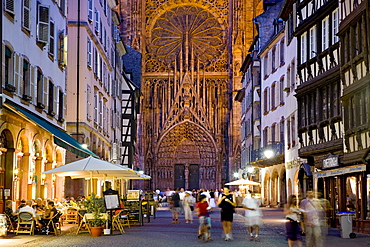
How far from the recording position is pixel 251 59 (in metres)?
53.2

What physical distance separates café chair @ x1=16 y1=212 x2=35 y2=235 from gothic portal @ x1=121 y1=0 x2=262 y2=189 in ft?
162

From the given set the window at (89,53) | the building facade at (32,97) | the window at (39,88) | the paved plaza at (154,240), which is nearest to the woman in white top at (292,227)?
the paved plaza at (154,240)

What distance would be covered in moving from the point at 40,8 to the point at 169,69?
47040mm

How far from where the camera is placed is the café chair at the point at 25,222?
2017 cm

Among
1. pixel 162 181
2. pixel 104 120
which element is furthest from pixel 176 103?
pixel 104 120

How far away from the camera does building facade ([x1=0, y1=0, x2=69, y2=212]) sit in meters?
22.4

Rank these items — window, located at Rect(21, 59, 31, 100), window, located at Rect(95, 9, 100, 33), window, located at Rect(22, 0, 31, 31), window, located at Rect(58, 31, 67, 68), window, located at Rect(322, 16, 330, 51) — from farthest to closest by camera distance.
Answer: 1. window, located at Rect(95, 9, 100, 33)
2. window, located at Rect(58, 31, 67, 68)
3. window, located at Rect(322, 16, 330, 51)
4. window, located at Rect(21, 59, 31, 100)
5. window, located at Rect(22, 0, 31, 31)

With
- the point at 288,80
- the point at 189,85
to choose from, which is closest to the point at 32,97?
the point at 288,80

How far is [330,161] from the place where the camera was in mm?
25328

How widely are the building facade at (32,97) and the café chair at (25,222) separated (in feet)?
8.86

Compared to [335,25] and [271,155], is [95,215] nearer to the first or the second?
[335,25]

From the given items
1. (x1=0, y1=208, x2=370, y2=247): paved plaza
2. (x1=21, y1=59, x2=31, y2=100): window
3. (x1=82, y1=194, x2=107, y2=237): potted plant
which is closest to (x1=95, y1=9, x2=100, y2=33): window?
(x1=21, y1=59, x2=31, y2=100): window

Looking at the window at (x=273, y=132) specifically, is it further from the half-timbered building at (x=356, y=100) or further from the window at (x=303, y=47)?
the half-timbered building at (x=356, y=100)

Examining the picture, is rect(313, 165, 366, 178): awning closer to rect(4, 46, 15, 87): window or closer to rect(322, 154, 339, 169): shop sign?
rect(322, 154, 339, 169): shop sign
